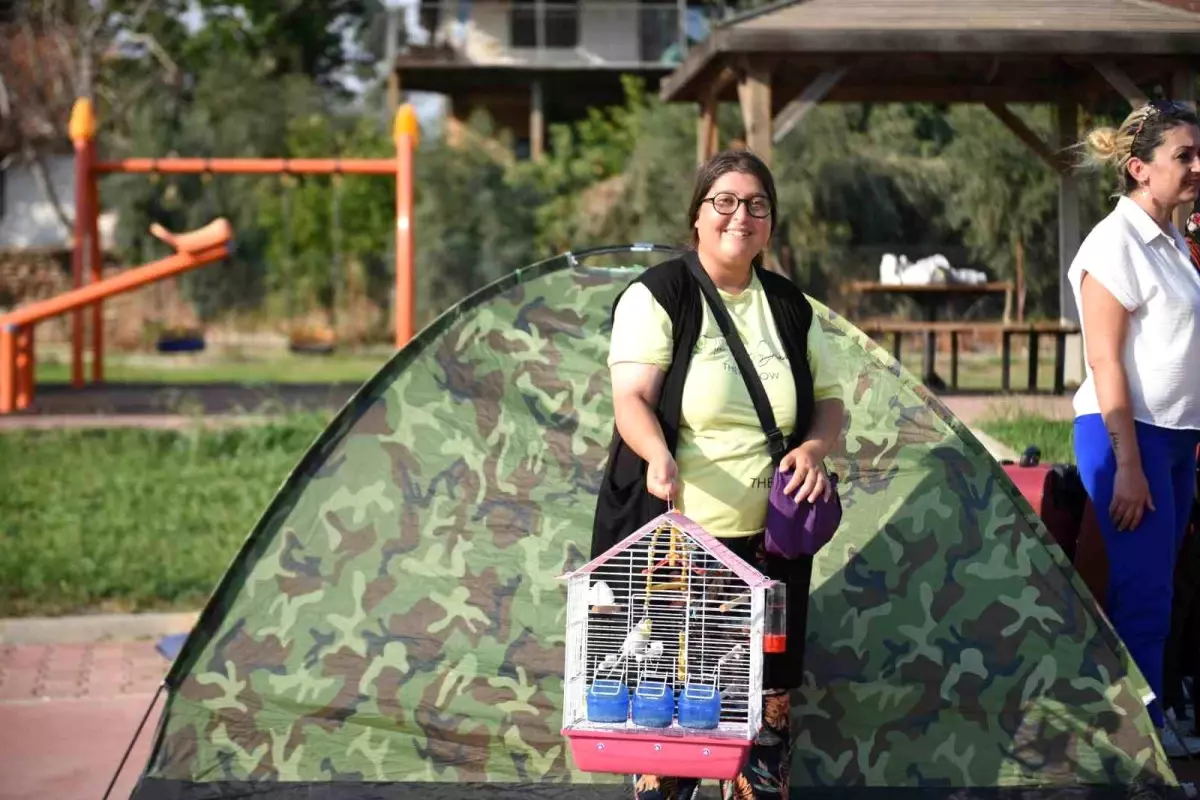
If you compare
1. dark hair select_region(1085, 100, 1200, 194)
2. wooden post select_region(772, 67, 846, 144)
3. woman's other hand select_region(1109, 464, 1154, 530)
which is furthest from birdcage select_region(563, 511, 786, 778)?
wooden post select_region(772, 67, 846, 144)

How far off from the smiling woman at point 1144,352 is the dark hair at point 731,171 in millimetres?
1013

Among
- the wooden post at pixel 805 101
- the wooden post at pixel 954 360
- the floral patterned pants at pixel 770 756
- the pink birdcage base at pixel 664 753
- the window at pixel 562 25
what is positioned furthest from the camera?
the window at pixel 562 25

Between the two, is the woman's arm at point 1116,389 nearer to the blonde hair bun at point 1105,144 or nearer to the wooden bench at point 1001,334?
the blonde hair bun at point 1105,144

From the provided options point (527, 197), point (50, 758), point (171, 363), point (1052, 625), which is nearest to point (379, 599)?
point (50, 758)

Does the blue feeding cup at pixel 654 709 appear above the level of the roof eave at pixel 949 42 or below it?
below

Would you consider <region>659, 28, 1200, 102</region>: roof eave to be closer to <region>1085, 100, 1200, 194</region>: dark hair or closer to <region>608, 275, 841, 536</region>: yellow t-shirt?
<region>1085, 100, 1200, 194</region>: dark hair

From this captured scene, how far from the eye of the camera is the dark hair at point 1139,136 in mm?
3939

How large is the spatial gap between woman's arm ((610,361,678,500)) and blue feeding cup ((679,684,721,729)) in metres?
0.40

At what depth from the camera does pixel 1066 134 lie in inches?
255

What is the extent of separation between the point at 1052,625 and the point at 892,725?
0.50 metres

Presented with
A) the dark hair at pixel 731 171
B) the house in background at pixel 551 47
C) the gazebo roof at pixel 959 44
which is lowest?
the dark hair at pixel 731 171

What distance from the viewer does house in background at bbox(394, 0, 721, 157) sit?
29.9 m

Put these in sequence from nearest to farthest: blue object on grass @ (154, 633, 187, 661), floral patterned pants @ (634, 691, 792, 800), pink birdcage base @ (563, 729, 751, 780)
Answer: pink birdcage base @ (563, 729, 751, 780), floral patterned pants @ (634, 691, 792, 800), blue object on grass @ (154, 633, 187, 661)

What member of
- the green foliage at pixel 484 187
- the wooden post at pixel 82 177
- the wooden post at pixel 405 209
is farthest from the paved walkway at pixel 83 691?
the wooden post at pixel 82 177
